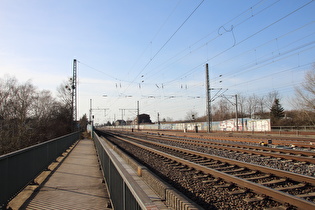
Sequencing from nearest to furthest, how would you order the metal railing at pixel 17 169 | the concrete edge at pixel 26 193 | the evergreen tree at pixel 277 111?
the metal railing at pixel 17 169 → the concrete edge at pixel 26 193 → the evergreen tree at pixel 277 111

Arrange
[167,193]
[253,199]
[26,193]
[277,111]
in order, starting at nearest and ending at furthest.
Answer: [167,193]
[253,199]
[26,193]
[277,111]

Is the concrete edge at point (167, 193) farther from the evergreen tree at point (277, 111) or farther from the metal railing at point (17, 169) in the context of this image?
the evergreen tree at point (277, 111)

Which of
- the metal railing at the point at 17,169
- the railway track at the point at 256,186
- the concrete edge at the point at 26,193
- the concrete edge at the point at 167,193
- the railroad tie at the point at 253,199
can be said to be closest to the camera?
the concrete edge at the point at 167,193

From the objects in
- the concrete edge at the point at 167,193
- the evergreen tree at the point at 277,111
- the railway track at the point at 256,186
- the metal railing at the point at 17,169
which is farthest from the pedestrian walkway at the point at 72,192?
the evergreen tree at the point at 277,111

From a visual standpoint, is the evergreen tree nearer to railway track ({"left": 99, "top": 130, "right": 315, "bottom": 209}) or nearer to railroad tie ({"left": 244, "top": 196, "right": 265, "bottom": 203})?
railway track ({"left": 99, "top": 130, "right": 315, "bottom": 209})

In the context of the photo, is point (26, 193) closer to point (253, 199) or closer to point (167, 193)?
point (167, 193)

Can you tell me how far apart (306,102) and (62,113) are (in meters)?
38.7

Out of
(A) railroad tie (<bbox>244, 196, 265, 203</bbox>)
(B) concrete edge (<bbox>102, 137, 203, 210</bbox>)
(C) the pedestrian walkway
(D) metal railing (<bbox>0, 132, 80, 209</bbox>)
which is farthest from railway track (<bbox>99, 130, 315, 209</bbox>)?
(D) metal railing (<bbox>0, 132, 80, 209</bbox>)

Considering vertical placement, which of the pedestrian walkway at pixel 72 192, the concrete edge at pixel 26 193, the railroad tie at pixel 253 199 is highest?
the railroad tie at pixel 253 199

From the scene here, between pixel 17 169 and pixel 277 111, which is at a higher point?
pixel 277 111

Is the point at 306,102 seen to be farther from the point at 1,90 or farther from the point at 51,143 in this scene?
the point at 1,90

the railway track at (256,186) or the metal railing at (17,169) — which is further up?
the metal railing at (17,169)

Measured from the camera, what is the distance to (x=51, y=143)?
1157 cm

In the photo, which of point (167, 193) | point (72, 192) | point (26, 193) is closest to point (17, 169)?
point (26, 193)
